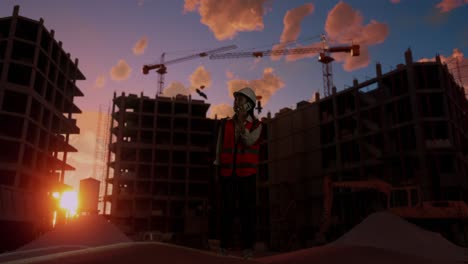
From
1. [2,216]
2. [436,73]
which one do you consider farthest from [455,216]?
[2,216]

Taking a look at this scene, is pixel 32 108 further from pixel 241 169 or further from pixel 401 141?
pixel 241 169

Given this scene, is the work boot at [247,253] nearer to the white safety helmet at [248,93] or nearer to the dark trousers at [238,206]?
the dark trousers at [238,206]

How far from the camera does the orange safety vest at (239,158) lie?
6.24m

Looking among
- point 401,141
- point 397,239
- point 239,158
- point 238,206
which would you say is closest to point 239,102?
point 239,158

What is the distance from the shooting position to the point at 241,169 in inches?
245

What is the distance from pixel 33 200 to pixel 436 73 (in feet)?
144

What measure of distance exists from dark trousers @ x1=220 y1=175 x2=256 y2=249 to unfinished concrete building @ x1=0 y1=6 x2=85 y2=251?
3345cm

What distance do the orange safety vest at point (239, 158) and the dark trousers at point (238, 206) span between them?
10 cm

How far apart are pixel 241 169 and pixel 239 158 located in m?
0.19

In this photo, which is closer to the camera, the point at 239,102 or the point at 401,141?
the point at 239,102

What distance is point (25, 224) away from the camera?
95.9 ft

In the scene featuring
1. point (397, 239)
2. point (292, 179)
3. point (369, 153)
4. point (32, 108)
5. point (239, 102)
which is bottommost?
point (397, 239)

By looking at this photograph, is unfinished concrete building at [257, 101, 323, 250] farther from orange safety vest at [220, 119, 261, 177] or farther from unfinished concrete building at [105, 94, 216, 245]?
orange safety vest at [220, 119, 261, 177]

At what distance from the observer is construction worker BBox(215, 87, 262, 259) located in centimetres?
618
